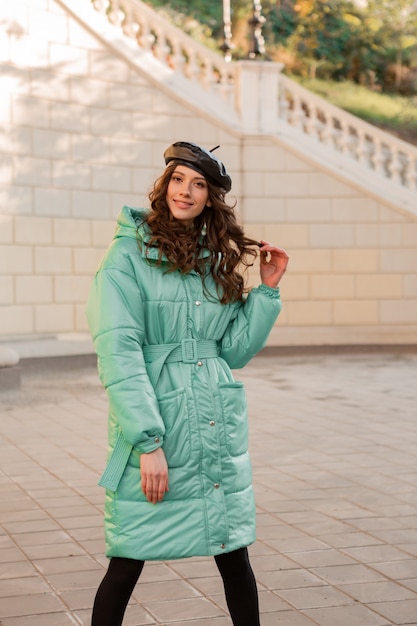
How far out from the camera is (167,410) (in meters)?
3.10

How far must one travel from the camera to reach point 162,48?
14.2m

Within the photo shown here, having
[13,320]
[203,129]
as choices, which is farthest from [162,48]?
[13,320]

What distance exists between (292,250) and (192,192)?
11615 mm

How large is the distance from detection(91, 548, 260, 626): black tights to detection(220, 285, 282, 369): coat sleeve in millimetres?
601

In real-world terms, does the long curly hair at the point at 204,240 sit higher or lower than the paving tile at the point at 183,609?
higher

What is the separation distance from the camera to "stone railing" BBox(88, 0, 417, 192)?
46.6ft

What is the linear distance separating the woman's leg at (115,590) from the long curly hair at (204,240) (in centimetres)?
82

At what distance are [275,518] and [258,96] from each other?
9976 millimetres

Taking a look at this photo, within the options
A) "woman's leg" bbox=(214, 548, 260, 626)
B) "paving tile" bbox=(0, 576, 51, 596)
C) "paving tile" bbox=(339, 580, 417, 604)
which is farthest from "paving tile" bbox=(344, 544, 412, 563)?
"woman's leg" bbox=(214, 548, 260, 626)

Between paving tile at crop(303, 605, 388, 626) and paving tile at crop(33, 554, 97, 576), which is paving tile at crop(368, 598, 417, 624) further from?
paving tile at crop(33, 554, 97, 576)

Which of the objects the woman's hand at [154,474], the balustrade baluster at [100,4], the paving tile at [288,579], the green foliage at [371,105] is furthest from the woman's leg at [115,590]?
the green foliage at [371,105]

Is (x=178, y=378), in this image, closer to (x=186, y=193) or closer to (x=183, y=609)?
(x=186, y=193)

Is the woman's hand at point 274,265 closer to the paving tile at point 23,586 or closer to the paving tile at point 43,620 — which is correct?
the paving tile at point 43,620

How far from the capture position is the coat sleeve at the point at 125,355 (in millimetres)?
3000
